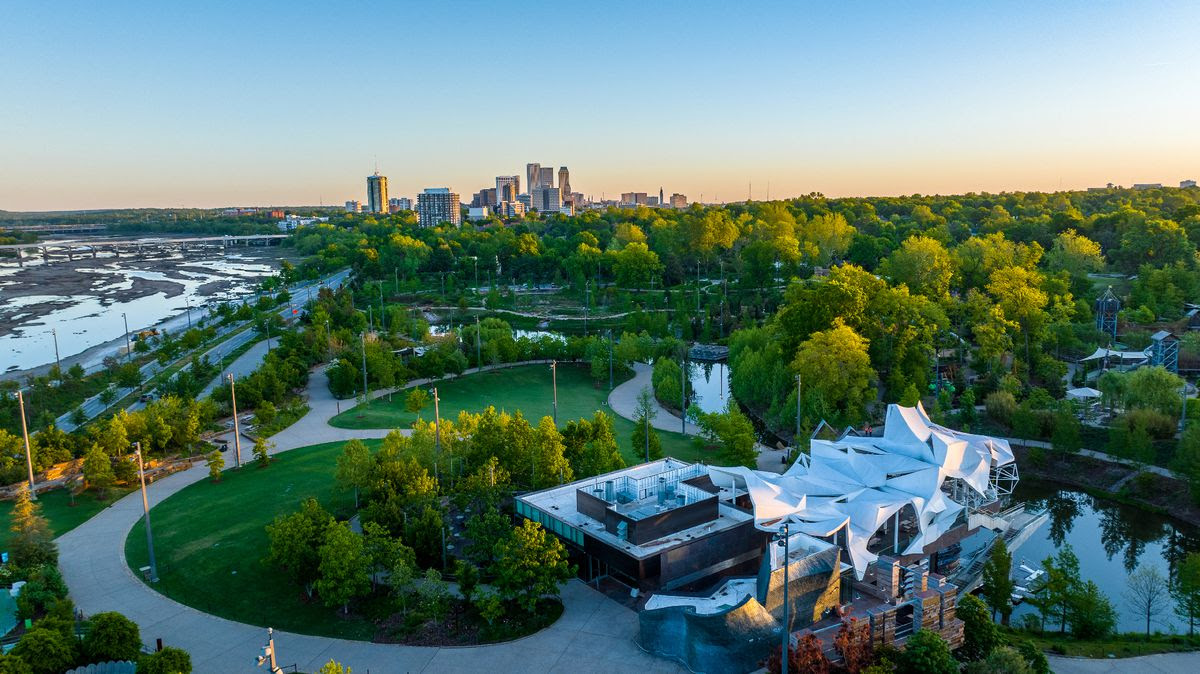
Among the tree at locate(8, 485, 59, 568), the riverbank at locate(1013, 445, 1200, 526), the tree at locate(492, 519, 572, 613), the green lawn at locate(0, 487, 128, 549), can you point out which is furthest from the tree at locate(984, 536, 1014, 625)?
the green lawn at locate(0, 487, 128, 549)

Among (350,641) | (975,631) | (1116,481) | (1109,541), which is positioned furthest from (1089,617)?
(350,641)

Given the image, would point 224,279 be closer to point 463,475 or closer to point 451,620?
point 463,475

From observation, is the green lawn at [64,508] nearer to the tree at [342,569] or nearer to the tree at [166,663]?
the tree at [342,569]

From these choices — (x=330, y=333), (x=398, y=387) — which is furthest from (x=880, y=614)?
(x=330, y=333)

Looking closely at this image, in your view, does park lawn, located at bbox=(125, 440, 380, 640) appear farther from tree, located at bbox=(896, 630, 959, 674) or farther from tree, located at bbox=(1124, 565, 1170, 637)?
tree, located at bbox=(1124, 565, 1170, 637)

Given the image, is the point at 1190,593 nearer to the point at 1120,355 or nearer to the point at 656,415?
the point at 656,415

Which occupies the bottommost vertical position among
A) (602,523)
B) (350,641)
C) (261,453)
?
(350,641)

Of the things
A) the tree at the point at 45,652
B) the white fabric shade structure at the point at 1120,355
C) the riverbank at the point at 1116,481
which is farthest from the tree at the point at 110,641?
the white fabric shade structure at the point at 1120,355
